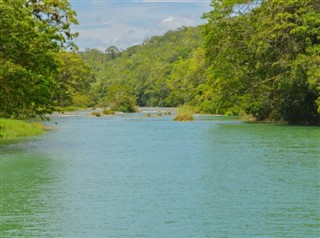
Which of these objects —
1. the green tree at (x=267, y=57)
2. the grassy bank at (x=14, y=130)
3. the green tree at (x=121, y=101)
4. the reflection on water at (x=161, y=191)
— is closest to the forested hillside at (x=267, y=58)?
the green tree at (x=267, y=57)

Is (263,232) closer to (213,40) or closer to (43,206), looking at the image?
(43,206)

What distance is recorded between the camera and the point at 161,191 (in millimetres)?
15789

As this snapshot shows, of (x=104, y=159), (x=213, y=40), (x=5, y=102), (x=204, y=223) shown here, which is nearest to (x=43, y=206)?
(x=204, y=223)

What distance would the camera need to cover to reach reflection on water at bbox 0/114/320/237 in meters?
11.8

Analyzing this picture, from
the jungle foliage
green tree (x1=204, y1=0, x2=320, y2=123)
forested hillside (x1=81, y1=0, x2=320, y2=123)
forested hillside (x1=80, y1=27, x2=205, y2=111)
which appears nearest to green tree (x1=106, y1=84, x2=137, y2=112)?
forested hillside (x1=80, y1=27, x2=205, y2=111)

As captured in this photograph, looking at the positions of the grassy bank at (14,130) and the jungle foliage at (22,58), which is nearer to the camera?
the jungle foliage at (22,58)

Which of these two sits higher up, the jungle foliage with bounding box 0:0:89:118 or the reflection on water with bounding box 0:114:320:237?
Result: the jungle foliage with bounding box 0:0:89:118

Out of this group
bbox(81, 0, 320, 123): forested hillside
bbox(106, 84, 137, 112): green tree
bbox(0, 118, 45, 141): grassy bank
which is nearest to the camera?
bbox(0, 118, 45, 141): grassy bank

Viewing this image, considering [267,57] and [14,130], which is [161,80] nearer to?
[267,57]

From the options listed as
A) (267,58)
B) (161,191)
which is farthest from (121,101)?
(161,191)

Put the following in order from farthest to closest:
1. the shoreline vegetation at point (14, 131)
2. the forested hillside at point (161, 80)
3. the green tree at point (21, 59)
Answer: the forested hillside at point (161, 80), the shoreline vegetation at point (14, 131), the green tree at point (21, 59)

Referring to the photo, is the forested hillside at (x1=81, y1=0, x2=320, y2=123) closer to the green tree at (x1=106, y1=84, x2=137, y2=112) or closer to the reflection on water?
the reflection on water

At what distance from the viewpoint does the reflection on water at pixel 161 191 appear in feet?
38.8

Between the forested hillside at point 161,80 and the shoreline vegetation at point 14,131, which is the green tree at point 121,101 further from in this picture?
the shoreline vegetation at point 14,131
